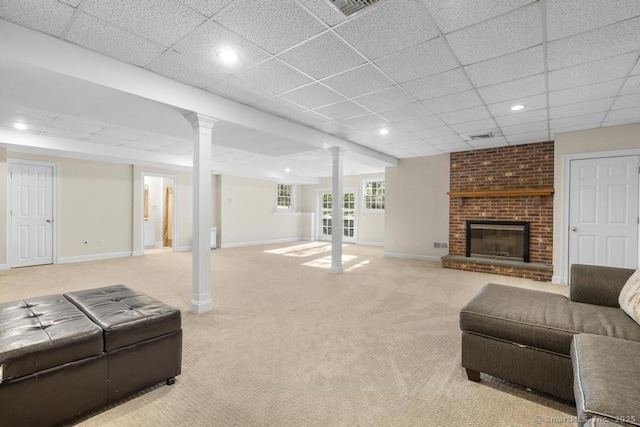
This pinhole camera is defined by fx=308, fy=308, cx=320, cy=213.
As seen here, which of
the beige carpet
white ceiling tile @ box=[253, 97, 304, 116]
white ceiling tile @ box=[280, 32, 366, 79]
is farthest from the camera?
white ceiling tile @ box=[253, 97, 304, 116]

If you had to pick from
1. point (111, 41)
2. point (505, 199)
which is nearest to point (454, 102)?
point (505, 199)

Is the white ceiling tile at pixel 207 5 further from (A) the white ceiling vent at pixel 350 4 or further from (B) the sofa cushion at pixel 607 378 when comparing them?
(B) the sofa cushion at pixel 607 378

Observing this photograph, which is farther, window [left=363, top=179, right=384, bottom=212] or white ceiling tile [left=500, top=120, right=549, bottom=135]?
window [left=363, top=179, right=384, bottom=212]

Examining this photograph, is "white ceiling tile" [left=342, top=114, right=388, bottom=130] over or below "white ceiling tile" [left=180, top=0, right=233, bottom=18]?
below

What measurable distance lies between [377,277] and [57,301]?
430 cm

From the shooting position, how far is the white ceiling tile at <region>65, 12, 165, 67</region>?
220 centimetres

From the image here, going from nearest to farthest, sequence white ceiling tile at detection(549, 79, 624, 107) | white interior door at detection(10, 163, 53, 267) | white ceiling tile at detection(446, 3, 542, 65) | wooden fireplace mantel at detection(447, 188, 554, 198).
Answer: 1. white ceiling tile at detection(446, 3, 542, 65)
2. white ceiling tile at detection(549, 79, 624, 107)
3. wooden fireplace mantel at detection(447, 188, 554, 198)
4. white interior door at detection(10, 163, 53, 267)

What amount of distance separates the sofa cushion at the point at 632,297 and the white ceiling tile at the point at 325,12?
8.62 feet

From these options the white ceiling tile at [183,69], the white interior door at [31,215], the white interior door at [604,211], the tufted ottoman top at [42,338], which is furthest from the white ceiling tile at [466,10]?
the white interior door at [31,215]

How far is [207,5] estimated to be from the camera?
200 cm

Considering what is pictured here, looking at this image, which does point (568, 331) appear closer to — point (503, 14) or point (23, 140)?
point (503, 14)

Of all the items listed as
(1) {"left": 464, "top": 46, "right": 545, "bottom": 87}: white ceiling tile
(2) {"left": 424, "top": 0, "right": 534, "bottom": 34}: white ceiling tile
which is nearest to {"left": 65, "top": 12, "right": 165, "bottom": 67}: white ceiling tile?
(2) {"left": 424, "top": 0, "right": 534, "bottom": 34}: white ceiling tile

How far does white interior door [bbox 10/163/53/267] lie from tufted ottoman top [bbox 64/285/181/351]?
18.0 ft

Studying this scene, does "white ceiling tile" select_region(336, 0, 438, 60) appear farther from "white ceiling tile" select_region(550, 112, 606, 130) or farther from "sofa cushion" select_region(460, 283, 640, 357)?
"white ceiling tile" select_region(550, 112, 606, 130)
